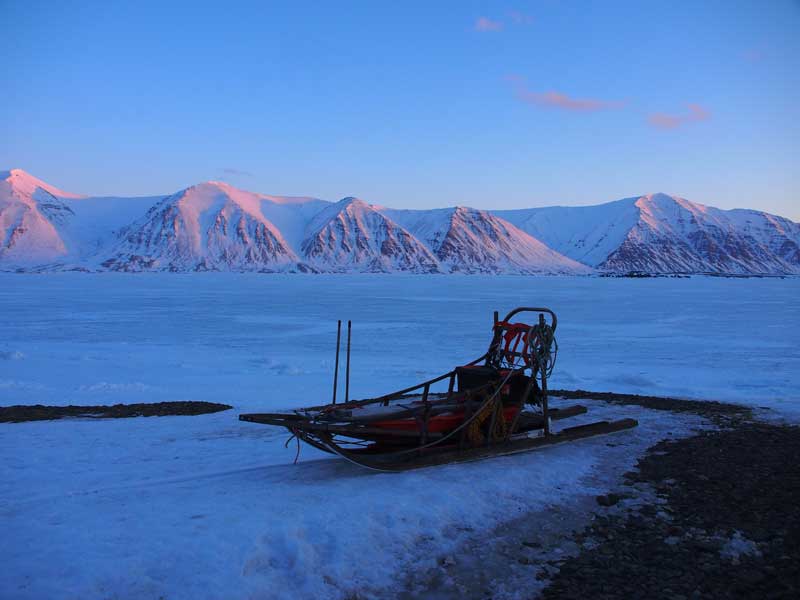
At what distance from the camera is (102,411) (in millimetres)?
12422

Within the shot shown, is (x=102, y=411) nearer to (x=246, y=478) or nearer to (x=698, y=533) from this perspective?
(x=246, y=478)

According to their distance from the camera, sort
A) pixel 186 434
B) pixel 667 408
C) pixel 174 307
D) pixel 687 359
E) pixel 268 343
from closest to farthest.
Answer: pixel 186 434, pixel 667 408, pixel 687 359, pixel 268 343, pixel 174 307

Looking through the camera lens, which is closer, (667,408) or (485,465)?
(485,465)

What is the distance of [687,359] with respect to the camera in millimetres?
21578

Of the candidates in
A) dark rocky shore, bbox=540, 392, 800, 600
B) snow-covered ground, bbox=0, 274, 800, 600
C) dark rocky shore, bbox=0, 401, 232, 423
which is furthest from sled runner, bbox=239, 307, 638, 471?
dark rocky shore, bbox=0, 401, 232, 423

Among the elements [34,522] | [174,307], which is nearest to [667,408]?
[34,522]

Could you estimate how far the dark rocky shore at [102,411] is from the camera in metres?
11.7

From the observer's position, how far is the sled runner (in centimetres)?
782

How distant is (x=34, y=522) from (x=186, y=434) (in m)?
4.35

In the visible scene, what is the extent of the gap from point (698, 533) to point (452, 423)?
3286 millimetres

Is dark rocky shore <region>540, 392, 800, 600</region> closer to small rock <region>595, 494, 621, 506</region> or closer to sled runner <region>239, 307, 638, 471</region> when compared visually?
small rock <region>595, 494, 621, 506</region>

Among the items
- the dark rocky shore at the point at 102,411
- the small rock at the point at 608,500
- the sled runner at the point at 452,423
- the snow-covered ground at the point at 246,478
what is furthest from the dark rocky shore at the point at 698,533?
the dark rocky shore at the point at 102,411

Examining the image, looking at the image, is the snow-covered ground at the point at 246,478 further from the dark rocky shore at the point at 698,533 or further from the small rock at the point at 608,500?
the dark rocky shore at the point at 698,533

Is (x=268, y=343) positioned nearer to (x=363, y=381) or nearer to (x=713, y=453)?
(x=363, y=381)
